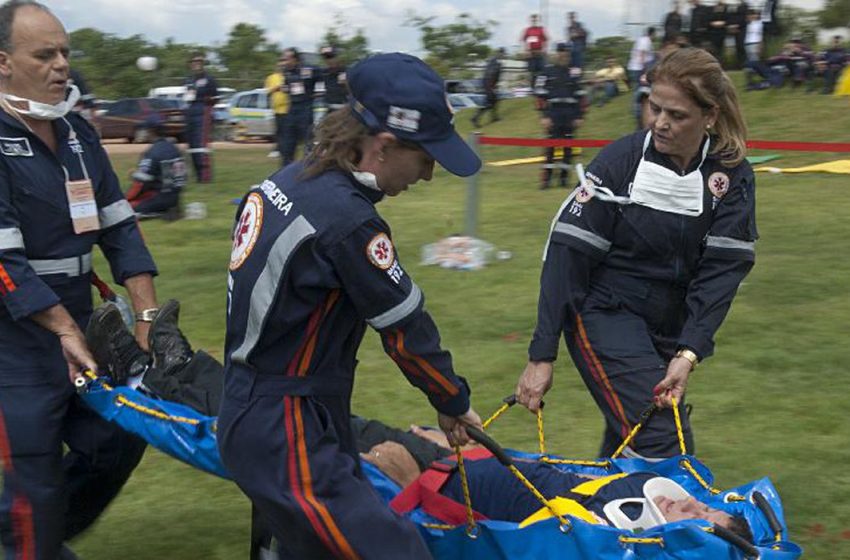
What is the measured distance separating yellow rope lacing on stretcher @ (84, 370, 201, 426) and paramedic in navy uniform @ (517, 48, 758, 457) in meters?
1.22

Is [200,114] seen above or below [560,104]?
below

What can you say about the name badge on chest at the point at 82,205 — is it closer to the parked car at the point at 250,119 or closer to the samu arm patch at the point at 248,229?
the samu arm patch at the point at 248,229

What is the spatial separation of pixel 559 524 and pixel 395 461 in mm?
861

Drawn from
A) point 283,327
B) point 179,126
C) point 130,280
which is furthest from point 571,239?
point 179,126

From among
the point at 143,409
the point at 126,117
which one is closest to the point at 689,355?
the point at 143,409

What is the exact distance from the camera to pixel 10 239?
3357mm

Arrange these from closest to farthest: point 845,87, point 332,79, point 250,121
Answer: point 332,79
point 845,87
point 250,121

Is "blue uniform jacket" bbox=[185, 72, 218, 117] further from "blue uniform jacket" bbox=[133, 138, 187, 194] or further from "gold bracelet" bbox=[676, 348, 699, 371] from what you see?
"gold bracelet" bbox=[676, 348, 699, 371]

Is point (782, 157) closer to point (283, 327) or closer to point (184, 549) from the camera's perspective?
point (184, 549)

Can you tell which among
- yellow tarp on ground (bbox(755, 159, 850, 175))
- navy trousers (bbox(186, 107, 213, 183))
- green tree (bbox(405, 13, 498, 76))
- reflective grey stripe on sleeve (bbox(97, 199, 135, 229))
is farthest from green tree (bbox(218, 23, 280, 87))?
reflective grey stripe on sleeve (bbox(97, 199, 135, 229))

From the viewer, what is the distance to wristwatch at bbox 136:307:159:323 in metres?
3.95

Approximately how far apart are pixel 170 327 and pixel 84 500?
2.51ft

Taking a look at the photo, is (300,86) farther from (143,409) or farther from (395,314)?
(395,314)

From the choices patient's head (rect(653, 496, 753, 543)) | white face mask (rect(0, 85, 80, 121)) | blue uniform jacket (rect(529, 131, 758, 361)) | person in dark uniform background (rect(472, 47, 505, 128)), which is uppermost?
white face mask (rect(0, 85, 80, 121))
